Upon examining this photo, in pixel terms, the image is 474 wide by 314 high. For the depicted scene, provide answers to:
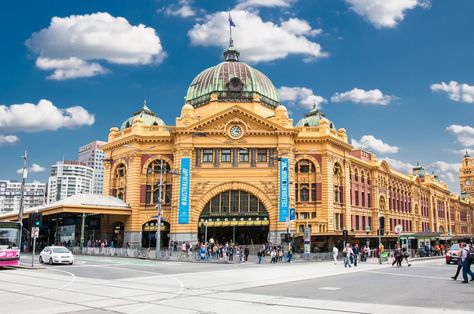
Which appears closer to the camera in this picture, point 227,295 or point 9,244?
point 227,295

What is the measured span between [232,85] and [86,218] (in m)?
27.8

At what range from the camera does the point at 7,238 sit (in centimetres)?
3612

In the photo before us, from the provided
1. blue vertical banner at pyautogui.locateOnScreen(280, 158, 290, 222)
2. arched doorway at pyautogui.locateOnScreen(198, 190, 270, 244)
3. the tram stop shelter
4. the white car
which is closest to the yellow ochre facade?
arched doorway at pyautogui.locateOnScreen(198, 190, 270, 244)

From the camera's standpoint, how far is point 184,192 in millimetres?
59594

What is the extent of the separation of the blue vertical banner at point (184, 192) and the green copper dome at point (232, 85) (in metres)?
12.6

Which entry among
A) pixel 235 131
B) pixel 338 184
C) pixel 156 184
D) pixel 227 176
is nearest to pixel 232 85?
pixel 235 131

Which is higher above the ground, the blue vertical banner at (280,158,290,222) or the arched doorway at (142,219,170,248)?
the blue vertical banner at (280,158,290,222)

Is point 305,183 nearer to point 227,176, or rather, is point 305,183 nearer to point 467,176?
point 227,176

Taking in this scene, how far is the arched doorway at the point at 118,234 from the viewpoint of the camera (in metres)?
65.5

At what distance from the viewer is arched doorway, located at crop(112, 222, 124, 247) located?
6550 centimetres

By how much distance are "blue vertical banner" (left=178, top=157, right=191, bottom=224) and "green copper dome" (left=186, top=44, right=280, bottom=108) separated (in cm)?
1257

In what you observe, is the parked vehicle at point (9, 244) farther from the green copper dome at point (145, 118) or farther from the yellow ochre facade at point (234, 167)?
the green copper dome at point (145, 118)

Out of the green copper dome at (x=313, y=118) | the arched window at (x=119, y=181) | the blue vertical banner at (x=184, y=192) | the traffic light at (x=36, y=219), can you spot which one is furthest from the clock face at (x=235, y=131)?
the traffic light at (x=36, y=219)

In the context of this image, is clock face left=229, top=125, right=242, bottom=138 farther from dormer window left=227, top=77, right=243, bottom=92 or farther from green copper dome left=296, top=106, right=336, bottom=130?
green copper dome left=296, top=106, right=336, bottom=130
